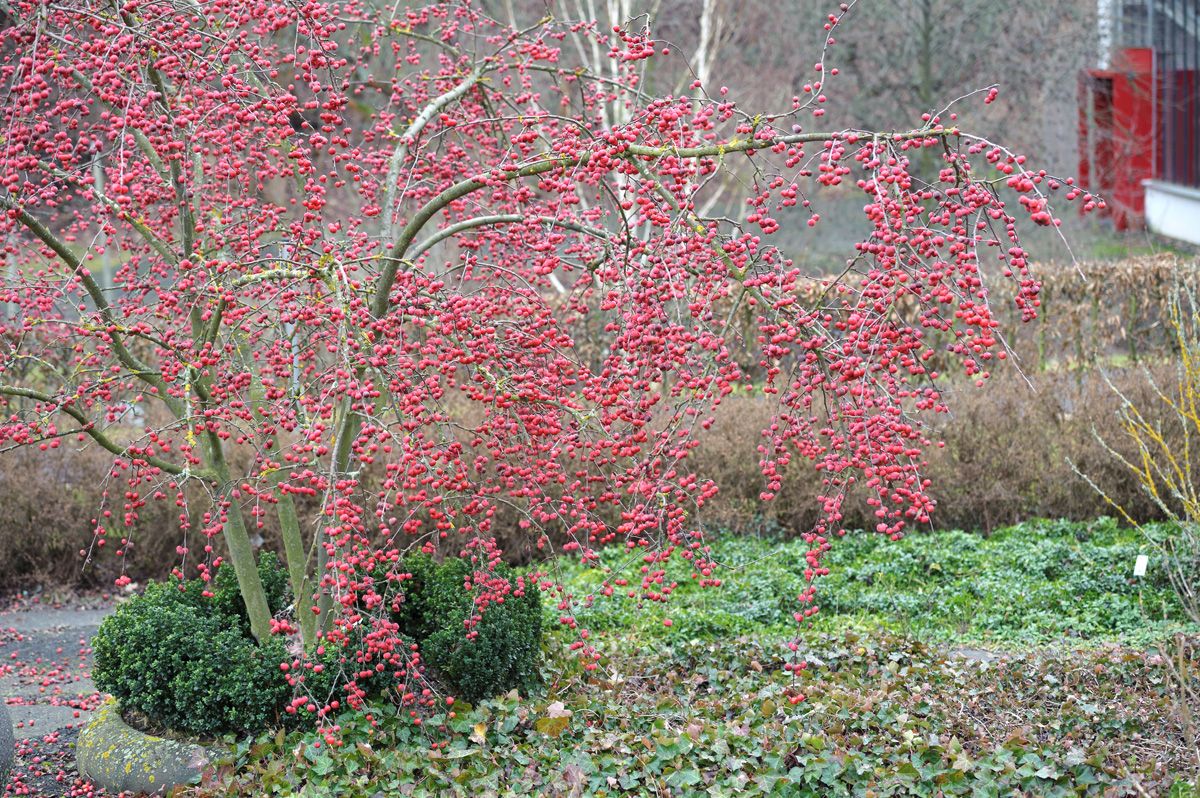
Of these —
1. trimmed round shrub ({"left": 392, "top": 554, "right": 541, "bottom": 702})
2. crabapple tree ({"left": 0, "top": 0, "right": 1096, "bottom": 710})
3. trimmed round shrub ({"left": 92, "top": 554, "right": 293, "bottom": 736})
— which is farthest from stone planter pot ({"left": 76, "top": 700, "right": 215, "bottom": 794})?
trimmed round shrub ({"left": 392, "top": 554, "right": 541, "bottom": 702})

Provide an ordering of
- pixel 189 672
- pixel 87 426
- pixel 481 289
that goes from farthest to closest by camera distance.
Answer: pixel 481 289, pixel 189 672, pixel 87 426

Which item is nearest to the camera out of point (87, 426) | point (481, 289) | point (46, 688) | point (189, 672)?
point (87, 426)

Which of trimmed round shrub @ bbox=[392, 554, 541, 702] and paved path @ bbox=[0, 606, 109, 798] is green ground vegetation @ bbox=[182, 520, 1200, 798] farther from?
paved path @ bbox=[0, 606, 109, 798]

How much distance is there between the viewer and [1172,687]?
4.89 metres

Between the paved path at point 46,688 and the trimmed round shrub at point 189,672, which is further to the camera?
the paved path at point 46,688

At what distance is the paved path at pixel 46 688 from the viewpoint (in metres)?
5.40

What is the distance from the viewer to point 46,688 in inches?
261

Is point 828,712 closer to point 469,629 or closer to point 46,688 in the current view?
point 469,629

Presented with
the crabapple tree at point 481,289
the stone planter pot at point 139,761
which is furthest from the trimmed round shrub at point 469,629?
the stone planter pot at point 139,761

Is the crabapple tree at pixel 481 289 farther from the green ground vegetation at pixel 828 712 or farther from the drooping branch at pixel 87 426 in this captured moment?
the green ground vegetation at pixel 828 712

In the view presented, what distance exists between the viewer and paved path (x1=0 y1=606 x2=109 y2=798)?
5.40 meters

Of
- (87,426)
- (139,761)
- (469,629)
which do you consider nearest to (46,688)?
(139,761)

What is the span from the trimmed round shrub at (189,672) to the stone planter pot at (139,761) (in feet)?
0.39

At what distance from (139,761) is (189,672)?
392 mm
